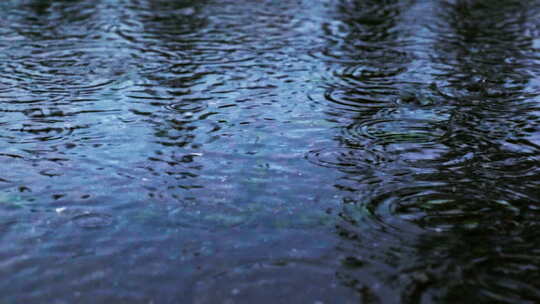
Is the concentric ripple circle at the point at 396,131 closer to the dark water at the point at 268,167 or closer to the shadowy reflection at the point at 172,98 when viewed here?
the dark water at the point at 268,167

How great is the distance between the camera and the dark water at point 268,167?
31.7ft

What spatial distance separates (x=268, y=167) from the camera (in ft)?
45.2

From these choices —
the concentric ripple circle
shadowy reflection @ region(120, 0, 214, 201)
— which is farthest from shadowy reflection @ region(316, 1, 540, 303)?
shadowy reflection @ region(120, 0, 214, 201)

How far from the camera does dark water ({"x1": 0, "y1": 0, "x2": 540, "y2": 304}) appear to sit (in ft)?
31.7

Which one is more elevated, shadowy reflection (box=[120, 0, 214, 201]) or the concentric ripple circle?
the concentric ripple circle

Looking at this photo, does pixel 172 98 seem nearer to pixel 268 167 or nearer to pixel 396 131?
pixel 268 167

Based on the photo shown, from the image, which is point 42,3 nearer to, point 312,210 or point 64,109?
point 64,109

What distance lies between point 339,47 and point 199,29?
6547 mm

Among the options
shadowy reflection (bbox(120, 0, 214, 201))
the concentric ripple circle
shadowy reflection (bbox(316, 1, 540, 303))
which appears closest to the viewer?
shadowy reflection (bbox(316, 1, 540, 303))

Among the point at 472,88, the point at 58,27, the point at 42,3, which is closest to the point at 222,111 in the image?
the point at 472,88

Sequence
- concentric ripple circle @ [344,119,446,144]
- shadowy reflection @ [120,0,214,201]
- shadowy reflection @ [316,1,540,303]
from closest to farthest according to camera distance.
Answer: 1. shadowy reflection @ [316,1,540,303]
2. shadowy reflection @ [120,0,214,201]
3. concentric ripple circle @ [344,119,446,144]

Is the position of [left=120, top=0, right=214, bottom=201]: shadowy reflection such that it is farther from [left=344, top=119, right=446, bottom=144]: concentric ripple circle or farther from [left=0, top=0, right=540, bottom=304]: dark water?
[left=344, top=119, right=446, bottom=144]: concentric ripple circle

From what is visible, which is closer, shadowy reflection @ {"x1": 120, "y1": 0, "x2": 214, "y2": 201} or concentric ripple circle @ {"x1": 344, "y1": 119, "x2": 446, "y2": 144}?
shadowy reflection @ {"x1": 120, "y1": 0, "x2": 214, "y2": 201}

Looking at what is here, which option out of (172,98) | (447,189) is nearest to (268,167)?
(447,189)
